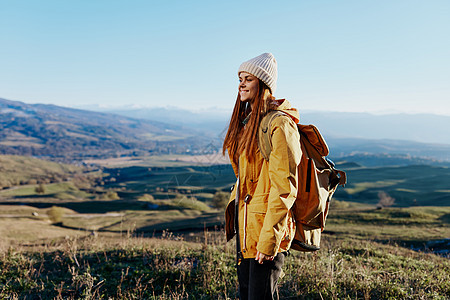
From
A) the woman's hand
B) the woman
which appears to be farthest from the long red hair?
the woman's hand

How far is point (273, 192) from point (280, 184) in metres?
0.10

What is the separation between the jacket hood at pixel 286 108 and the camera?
2.51 metres

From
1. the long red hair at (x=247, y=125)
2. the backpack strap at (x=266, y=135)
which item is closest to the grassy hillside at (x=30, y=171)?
the long red hair at (x=247, y=125)

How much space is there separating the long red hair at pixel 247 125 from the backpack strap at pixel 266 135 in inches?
3.1

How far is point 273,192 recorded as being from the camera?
2.30m

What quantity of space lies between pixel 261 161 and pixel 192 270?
3.15 meters

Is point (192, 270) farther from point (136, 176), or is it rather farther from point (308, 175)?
point (136, 176)

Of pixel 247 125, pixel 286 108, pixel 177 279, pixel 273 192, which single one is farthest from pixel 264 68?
pixel 177 279

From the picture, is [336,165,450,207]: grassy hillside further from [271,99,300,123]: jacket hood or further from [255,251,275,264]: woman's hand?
[255,251,275,264]: woman's hand

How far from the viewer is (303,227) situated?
8.20ft

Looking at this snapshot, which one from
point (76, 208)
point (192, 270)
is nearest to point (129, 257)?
point (192, 270)

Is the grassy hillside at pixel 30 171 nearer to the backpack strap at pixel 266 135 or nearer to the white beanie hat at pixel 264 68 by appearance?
the white beanie hat at pixel 264 68

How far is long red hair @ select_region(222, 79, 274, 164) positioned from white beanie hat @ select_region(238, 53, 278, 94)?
7cm

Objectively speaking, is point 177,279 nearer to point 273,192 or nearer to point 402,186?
point 273,192
